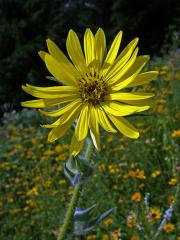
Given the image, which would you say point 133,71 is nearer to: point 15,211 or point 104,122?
point 104,122

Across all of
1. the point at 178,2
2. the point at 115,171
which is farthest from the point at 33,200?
the point at 178,2

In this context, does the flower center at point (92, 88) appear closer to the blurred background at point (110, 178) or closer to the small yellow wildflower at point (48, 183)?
the blurred background at point (110, 178)

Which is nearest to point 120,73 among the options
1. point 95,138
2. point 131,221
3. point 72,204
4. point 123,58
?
point 123,58

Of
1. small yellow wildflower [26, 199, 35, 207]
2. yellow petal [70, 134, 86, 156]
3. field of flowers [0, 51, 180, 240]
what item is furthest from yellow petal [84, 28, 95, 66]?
small yellow wildflower [26, 199, 35, 207]

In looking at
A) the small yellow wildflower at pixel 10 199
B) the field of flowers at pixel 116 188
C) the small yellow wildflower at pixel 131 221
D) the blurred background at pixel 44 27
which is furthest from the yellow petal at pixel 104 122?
the blurred background at pixel 44 27

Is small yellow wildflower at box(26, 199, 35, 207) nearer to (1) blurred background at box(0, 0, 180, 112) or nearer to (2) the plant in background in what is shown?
(2) the plant in background

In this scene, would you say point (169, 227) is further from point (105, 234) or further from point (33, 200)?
point (33, 200)
